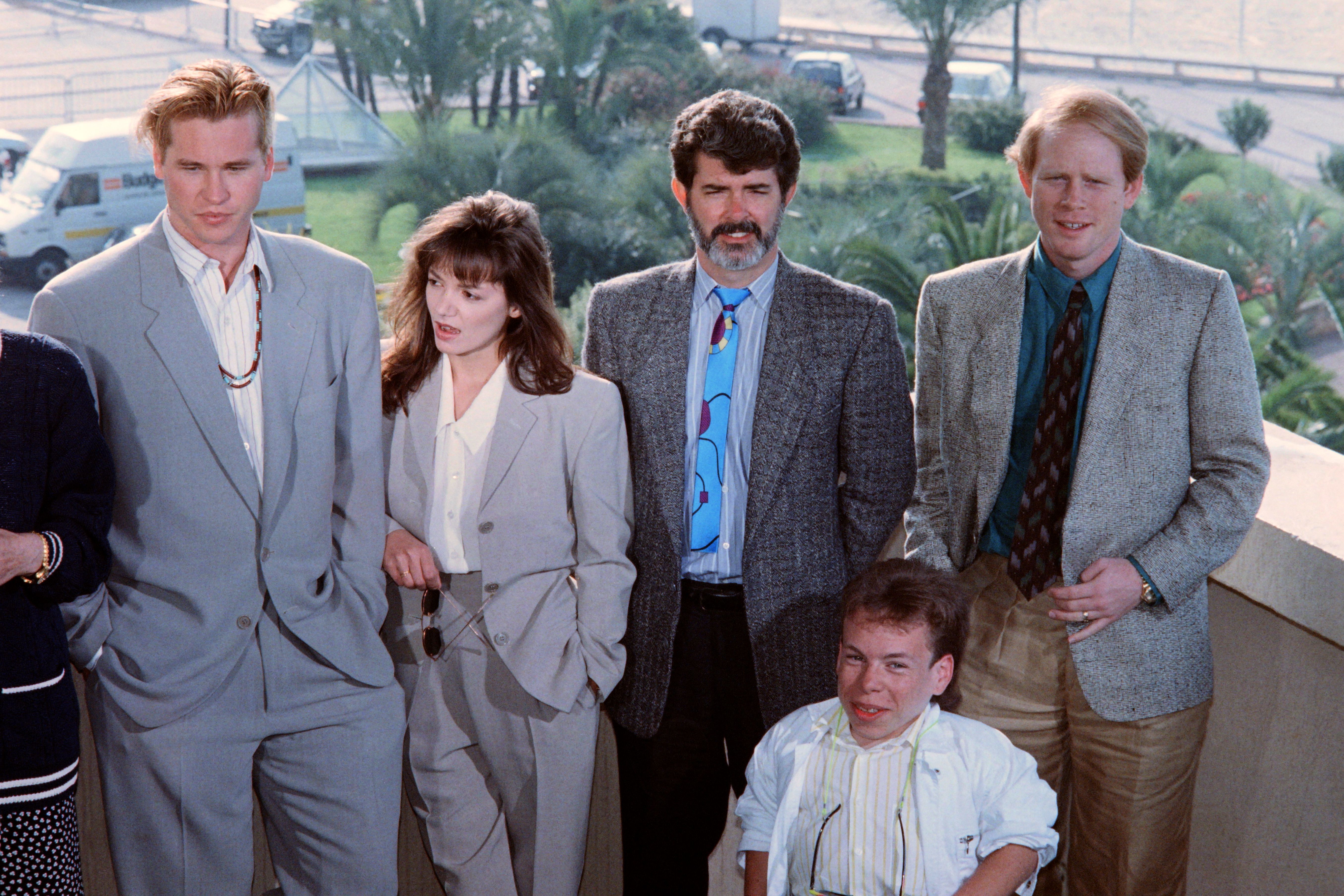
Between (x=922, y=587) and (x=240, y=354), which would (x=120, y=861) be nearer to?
(x=240, y=354)

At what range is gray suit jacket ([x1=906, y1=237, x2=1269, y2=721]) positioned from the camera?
2.20 meters

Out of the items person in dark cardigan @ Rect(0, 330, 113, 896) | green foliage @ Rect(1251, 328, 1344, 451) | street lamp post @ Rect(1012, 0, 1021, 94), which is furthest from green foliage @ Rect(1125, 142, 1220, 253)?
person in dark cardigan @ Rect(0, 330, 113, 896)

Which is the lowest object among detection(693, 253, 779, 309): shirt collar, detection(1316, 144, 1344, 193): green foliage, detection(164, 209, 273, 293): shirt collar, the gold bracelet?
the gold bracelet

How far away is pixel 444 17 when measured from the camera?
20891 millimetres

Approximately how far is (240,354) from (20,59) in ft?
90.3

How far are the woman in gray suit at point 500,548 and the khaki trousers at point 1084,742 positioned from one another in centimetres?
67

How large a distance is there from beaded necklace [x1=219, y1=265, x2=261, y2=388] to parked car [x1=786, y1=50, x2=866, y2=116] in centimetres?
2687

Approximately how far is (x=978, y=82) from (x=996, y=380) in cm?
2623

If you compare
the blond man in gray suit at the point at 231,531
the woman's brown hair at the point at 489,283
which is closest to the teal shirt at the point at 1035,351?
the woman's brown hair at the point at 489,283

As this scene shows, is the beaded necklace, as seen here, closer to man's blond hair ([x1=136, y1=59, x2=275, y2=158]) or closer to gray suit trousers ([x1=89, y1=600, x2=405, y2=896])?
man's blond hair ([x1=136, y1=59, x2=275, y2=158])

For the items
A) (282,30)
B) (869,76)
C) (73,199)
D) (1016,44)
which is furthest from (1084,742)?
(869,76)

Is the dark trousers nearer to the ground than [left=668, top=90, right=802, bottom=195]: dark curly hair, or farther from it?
nearer to the ground

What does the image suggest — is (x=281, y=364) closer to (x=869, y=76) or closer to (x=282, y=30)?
(x=282, y=30)

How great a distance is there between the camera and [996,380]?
92.1 inches
